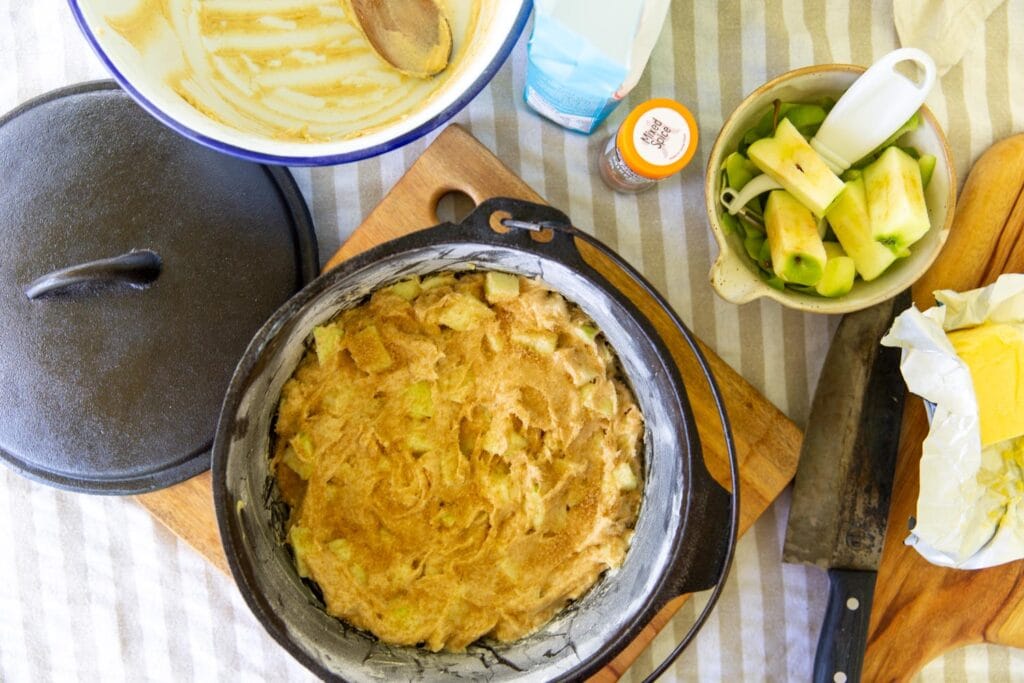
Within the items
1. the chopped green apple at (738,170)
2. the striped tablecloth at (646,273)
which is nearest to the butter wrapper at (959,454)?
the striped tablecloth at (646,273)

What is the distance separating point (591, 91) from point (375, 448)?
47 cm

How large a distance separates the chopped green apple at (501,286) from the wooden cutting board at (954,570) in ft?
1.76

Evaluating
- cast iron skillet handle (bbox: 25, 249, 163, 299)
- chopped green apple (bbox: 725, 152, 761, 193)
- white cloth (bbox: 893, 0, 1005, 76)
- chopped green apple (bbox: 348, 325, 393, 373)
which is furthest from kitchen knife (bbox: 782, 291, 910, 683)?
cast iron skillet handle (bbox: 25, 249, 163, 299)

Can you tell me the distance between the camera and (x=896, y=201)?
89cm

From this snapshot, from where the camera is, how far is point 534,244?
749 millimetres

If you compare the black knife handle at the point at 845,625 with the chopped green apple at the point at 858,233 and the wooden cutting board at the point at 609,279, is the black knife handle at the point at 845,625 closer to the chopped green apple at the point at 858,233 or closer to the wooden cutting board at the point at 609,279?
the wooden cutting board at the point at 609,279

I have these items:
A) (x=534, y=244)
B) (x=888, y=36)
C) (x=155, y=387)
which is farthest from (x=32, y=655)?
(x=888, y=36)

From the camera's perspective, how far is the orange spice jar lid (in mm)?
894

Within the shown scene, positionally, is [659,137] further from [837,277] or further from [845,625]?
[845,625]

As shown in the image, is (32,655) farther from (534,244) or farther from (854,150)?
(854,150)

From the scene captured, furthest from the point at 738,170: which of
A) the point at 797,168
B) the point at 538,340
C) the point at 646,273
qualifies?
the point at 538,340

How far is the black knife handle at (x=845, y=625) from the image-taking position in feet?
3.20

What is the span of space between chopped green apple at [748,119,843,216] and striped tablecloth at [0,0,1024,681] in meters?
0.12

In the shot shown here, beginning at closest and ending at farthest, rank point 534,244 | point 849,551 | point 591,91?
point 534,244, point 591,91, point 849,551
